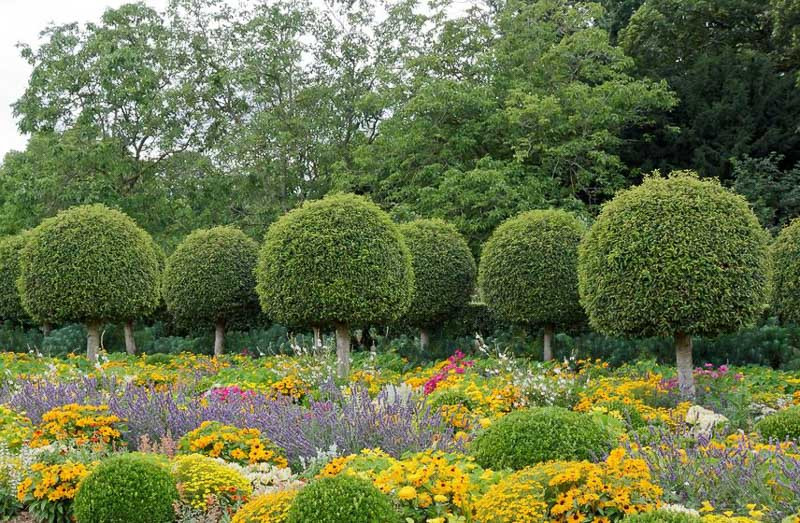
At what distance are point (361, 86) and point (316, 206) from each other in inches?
425

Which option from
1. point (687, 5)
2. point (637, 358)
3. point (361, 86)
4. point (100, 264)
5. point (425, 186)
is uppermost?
point (687, 5)

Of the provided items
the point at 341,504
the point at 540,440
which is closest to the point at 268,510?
the point at 341,504

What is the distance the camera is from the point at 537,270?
10.6m

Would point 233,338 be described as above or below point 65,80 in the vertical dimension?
below

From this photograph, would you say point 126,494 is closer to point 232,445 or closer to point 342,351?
point 232,445

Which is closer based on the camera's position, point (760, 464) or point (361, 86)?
point (760, 464)

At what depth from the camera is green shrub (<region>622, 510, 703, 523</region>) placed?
301 centimetres

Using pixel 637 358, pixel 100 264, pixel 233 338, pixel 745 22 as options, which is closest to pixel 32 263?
pixel 100 264

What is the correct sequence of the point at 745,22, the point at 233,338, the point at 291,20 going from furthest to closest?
the point at 745,22, the point at 291,20, the point at 233,338

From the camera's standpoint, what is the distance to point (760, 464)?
161 inches

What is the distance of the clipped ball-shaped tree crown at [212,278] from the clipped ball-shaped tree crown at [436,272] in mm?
2955

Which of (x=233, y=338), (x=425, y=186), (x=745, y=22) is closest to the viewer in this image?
(x=233, y=338)

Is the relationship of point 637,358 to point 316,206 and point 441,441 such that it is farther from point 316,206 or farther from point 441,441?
point 441,441

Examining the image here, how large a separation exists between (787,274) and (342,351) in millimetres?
5630
